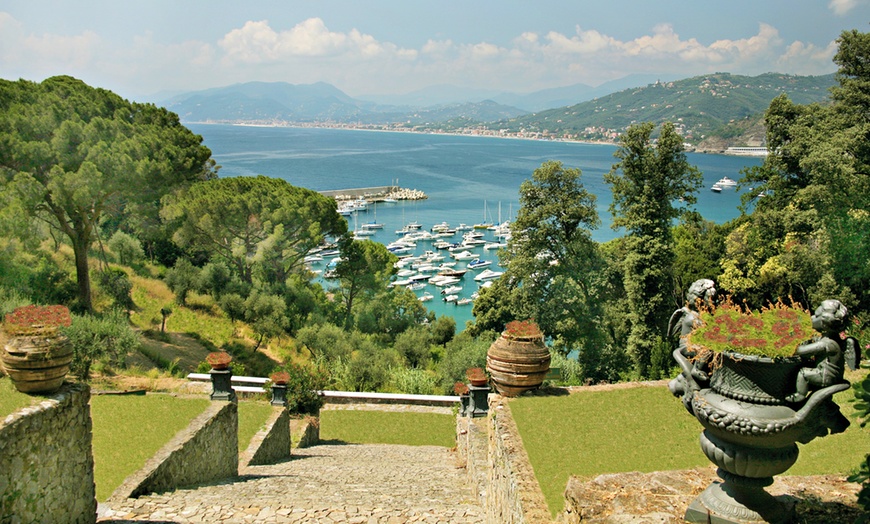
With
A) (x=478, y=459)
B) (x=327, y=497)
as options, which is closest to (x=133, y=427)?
(x=327, y=497)

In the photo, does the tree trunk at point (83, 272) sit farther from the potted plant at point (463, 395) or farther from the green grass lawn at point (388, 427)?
the potted plant at point (463, 395)

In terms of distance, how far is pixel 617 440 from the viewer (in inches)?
283

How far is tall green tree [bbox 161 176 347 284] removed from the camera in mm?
26703

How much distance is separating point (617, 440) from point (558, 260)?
14325 millimetres

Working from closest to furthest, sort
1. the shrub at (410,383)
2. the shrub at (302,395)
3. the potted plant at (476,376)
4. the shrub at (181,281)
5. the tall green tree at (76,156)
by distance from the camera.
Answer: the potted plant at (476,376)
the shrub at (302,395)
the tall green tree at (76,156)
the shrub at (410,383)
the shrub at (181,281)

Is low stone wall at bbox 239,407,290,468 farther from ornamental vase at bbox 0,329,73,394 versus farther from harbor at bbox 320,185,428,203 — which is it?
harbor at bbox 320,185,428,203

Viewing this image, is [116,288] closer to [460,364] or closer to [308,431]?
[308,431]

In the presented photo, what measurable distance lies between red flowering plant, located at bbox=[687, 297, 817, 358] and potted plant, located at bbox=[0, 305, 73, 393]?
19.1 ft

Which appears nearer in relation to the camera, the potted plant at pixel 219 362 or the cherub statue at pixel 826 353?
the cherub statue at pixel 826 353

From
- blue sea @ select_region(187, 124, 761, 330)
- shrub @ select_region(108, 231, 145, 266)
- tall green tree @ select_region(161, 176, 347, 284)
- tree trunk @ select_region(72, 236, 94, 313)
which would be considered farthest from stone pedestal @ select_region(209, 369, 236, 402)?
blue sea @ select_region(187, 124, 761, 330)

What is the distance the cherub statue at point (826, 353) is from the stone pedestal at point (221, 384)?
902cm

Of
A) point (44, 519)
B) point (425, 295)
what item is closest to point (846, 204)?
point (44, 519)

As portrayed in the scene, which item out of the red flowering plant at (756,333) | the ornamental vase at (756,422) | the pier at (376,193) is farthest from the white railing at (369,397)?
the pier at (376,193)

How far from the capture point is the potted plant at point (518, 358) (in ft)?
26.1
